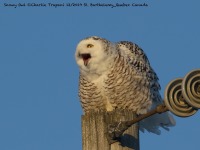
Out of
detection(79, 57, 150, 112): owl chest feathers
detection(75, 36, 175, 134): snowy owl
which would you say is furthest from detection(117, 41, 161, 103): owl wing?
detection(79, 57, 150, 112): owl chest feathers

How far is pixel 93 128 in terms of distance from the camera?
14.3ft

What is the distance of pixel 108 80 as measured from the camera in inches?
297

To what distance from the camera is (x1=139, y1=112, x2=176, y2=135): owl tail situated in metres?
8.88

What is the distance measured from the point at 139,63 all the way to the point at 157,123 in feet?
3.79

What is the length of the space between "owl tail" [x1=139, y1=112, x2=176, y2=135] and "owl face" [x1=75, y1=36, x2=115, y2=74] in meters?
1.60

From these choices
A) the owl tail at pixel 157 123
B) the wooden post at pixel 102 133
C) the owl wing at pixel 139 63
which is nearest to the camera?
the wooden post at pixel 102 133

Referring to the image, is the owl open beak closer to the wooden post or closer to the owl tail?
the owl tail

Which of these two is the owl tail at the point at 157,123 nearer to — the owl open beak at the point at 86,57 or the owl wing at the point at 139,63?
the owl wing at the point at 139,63

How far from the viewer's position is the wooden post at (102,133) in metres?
4.26

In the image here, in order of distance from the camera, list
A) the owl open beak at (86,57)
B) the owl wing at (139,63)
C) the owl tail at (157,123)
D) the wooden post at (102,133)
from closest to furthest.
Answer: the wooden post at (102,133) → the owl open beak at (86,57) → the owl wing at (139,63) → the owl tail at (157,123)

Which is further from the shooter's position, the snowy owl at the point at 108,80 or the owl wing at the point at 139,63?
the owl wing at the point at 139,63

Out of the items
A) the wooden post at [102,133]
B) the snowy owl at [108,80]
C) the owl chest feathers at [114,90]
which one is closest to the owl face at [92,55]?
the snowy owl at [108,80]

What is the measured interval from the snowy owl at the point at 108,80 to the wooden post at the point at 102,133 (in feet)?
9.57

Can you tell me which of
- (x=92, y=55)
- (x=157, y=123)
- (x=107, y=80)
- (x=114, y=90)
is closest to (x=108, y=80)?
(x=107, y=80)
